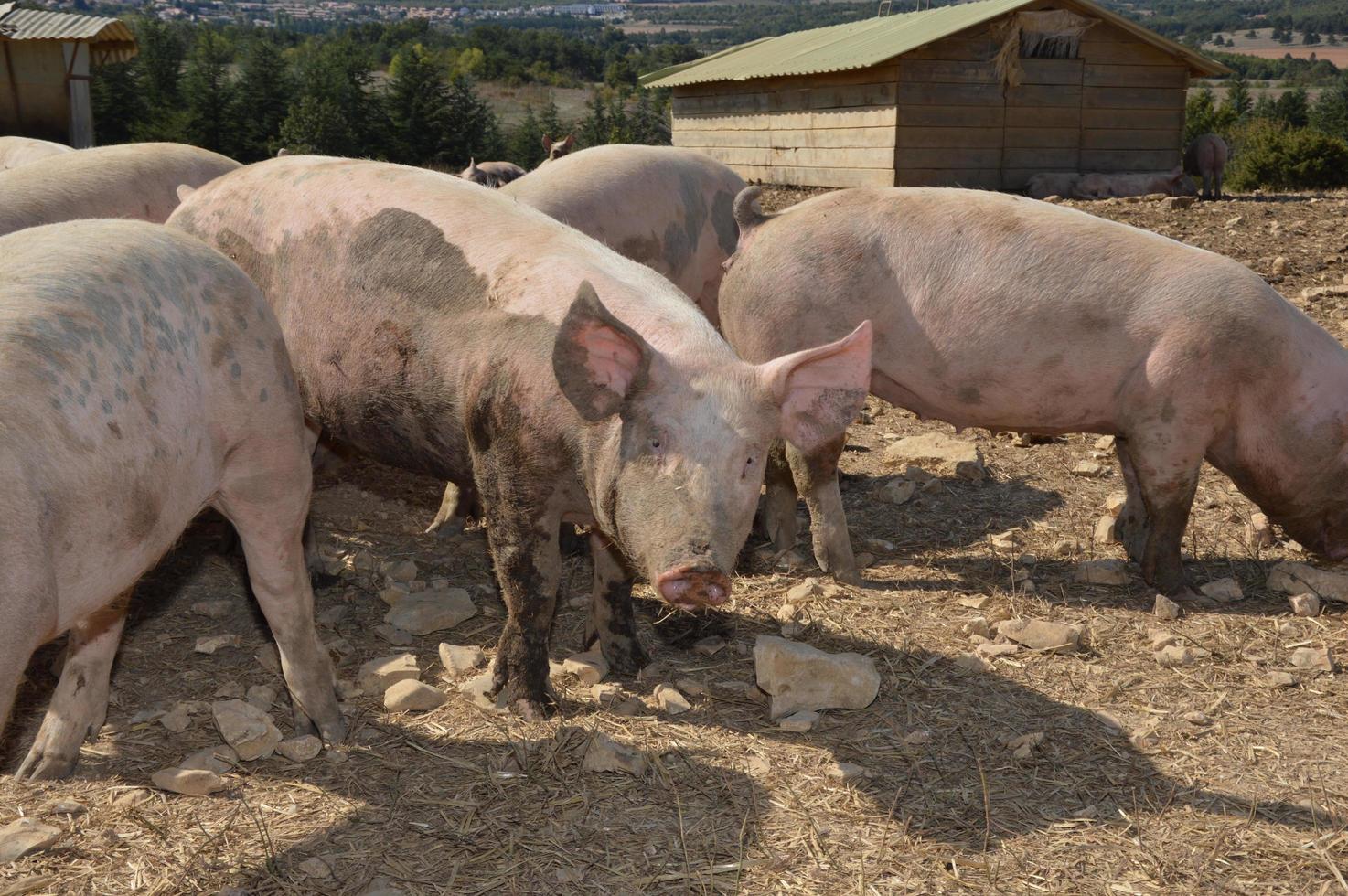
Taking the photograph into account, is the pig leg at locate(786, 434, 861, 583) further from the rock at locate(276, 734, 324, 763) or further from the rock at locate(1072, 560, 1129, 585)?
the rock at locate(276, 734, 324, 763)

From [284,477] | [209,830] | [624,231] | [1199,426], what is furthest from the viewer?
[624,231]

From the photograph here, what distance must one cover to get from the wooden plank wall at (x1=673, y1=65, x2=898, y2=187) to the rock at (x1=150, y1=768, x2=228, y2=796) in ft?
42.5

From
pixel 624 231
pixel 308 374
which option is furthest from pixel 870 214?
pixel 308 374

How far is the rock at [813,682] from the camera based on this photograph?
3.85 meters

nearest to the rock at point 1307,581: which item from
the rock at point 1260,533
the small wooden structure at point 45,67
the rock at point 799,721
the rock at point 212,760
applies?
the rock at point 1260,533

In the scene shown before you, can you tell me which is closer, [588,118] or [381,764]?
[381,764]

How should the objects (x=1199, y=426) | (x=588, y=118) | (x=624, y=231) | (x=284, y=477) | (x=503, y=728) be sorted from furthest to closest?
(x=588, y=118) → (x=624, y=231) → (x=1199, y=426) → (x=503, y=728) → (x=284, y=477)

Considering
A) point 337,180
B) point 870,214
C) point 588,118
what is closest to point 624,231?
point 870,214

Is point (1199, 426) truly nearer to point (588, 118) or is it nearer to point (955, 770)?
point (955, 770)

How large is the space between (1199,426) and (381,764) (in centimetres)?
334

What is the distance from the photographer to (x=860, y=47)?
17.6m

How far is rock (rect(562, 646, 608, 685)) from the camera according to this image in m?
A: 4.10

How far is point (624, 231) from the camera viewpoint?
586 centimetres

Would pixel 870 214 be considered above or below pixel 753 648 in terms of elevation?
above
